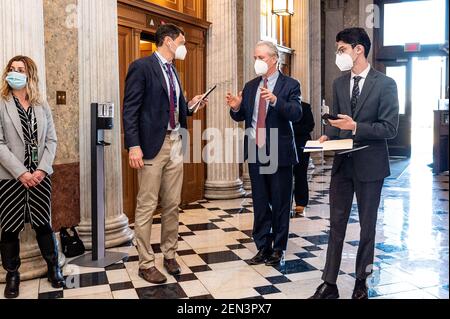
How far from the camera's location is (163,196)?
385cm

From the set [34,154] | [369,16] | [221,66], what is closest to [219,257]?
[34,154]

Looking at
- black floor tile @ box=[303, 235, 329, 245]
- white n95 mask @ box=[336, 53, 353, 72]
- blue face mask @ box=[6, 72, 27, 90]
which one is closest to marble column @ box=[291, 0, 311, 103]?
black floor tile @ box=[303, 235, 329, 245]

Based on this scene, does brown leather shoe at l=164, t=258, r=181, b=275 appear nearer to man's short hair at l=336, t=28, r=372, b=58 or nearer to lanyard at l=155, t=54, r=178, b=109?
lanyard at l=155, t=54, r=178, b=109

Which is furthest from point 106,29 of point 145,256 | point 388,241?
point 388,241

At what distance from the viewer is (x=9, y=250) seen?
11.4 feet

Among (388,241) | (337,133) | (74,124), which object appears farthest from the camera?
(388,241)

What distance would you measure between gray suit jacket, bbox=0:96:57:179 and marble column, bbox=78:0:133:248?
A: 877 millimetres

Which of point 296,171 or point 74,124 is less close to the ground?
point 74,124

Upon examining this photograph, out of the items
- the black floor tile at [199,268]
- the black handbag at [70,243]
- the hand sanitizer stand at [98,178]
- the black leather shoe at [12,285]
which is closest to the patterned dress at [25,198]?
the black leather shoe at [12,285]

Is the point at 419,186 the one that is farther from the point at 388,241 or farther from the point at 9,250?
the point at 9,250

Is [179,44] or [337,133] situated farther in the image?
[179,44]

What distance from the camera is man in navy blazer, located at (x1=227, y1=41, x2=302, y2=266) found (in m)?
3.99

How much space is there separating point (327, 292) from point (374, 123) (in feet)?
3.68

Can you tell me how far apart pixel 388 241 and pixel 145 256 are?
8.05 ft
